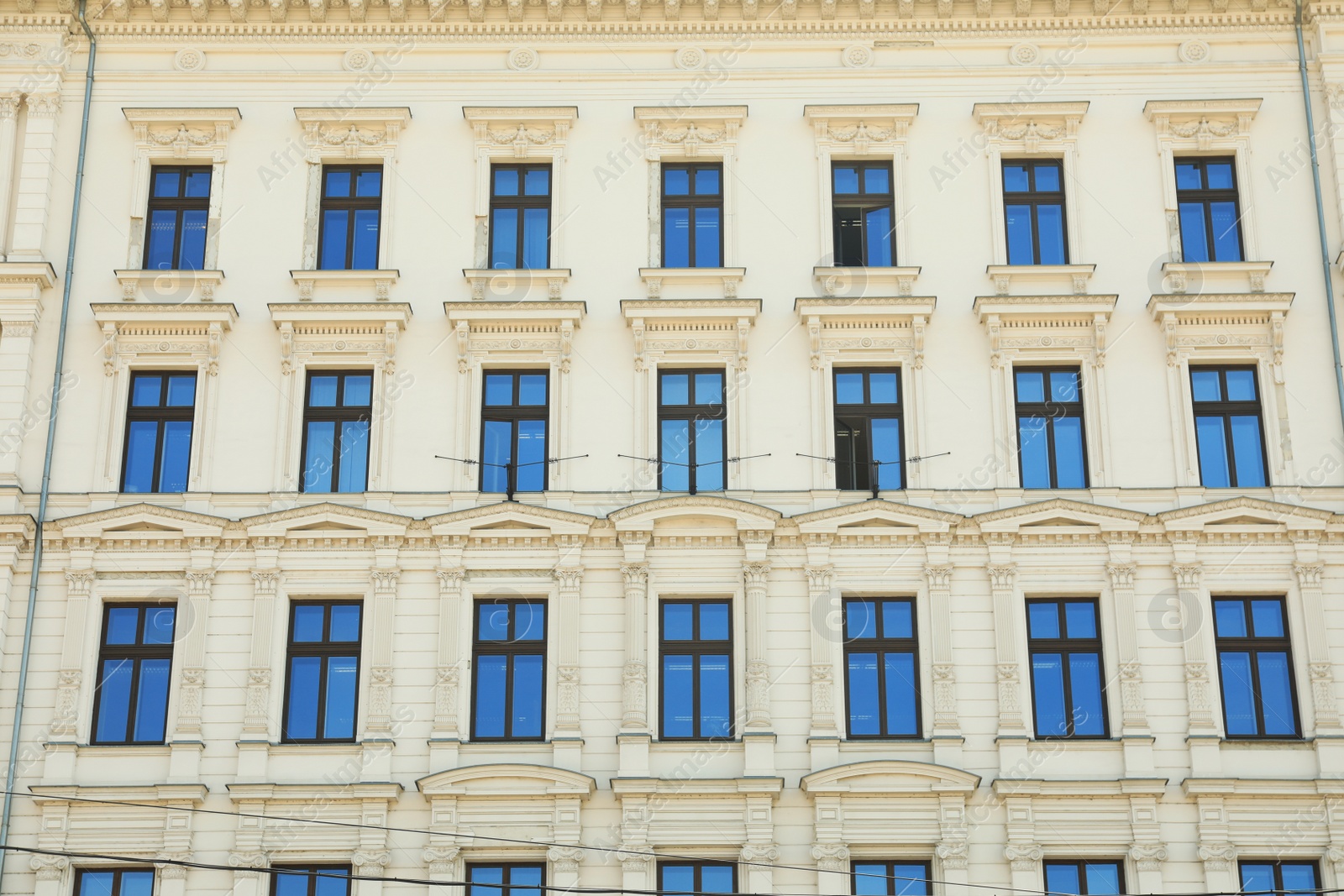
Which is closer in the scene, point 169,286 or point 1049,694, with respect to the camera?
point 1049,694

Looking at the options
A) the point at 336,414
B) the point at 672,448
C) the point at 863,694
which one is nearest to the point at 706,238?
the point at 672,448

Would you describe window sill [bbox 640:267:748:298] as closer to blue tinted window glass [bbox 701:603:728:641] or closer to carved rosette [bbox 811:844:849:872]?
blue tinted window glass [bbox 701:603:728:641]

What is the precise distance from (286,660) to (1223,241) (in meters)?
17.7

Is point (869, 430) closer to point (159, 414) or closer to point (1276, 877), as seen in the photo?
point (1276, 877)

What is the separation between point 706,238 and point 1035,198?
5.92m

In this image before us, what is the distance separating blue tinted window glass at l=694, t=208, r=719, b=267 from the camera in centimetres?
3078

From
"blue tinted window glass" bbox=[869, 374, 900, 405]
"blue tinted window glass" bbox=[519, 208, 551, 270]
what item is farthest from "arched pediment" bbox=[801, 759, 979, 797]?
"blue tinted window glass" bbox=[519, 208, 551, 270]

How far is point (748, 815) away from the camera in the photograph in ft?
87.6

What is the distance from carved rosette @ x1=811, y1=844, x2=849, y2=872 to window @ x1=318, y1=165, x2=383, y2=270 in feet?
41.7

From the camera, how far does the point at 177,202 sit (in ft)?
103

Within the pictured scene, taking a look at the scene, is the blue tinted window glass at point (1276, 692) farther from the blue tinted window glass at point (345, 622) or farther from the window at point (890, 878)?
the blue tinted window glass at point (345, 622)

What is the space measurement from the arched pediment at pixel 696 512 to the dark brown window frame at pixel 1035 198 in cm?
671

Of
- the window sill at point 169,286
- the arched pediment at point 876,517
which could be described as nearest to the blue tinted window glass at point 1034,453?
the arched pediment at point 876,517

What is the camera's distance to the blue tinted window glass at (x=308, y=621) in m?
28.4
